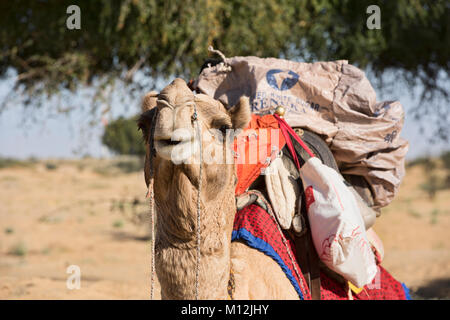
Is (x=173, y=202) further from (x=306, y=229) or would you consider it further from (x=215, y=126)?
(x=306, y=229)

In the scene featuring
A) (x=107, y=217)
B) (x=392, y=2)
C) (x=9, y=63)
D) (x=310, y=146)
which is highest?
(x=392, y=2)

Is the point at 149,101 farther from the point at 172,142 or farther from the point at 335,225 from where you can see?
the point at 335,225

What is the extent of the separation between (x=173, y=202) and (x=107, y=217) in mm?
18203

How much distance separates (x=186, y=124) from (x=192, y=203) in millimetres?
323

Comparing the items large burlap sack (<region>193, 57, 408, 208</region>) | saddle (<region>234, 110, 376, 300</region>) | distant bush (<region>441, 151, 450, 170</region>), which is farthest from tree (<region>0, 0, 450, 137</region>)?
distant bush (<region>441, 151, 450, 170</region>)

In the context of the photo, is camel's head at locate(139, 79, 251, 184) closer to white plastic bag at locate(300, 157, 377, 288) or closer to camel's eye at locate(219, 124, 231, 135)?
camel's eye at locate(219, 124, 231, 135)

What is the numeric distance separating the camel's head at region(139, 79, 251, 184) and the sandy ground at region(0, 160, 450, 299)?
193 inches

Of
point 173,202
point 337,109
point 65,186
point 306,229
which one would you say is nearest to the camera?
point 173,202

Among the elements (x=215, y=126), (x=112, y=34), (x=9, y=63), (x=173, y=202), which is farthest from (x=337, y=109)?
(x=9, y=63)

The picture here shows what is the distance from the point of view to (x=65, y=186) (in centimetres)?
2884

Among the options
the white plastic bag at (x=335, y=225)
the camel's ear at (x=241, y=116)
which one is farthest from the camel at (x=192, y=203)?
the white plastic bag at (x=335, y=225)

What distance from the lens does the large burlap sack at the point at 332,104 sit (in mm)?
3375

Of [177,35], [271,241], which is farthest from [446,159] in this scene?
[271,241]

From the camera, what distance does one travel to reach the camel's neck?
2.04m
